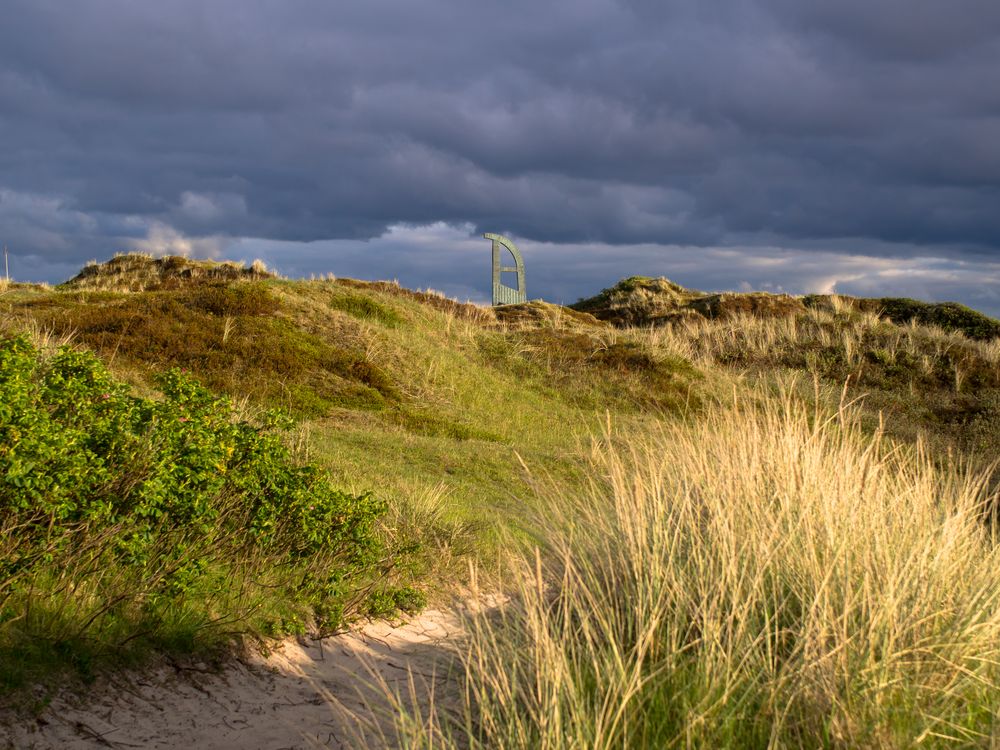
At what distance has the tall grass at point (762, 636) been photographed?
352 cm

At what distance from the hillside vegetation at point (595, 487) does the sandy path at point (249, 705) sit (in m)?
0.29

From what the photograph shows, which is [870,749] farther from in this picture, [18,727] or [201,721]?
[18,727]

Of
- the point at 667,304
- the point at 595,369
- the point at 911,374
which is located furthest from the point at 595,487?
the point at 667,304

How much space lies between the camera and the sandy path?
4.54 metres

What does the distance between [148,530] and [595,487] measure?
2975 millimetres

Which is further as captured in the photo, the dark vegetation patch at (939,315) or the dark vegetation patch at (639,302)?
the dark vegetation patch at (639,302)

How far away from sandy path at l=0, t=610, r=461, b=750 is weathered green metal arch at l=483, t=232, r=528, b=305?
3570cm

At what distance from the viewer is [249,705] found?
5316 millimetres

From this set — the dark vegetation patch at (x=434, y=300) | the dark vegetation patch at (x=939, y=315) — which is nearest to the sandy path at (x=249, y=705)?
the dark vegetation patch at (x=434, y=300)

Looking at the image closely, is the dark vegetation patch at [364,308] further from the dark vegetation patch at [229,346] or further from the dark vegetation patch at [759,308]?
the dark vegetation patch at [759,308]

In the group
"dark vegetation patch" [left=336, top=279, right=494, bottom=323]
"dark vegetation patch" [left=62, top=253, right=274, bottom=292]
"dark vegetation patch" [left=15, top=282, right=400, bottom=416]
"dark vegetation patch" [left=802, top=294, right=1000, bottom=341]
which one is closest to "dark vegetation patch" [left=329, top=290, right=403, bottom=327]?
"dark vegetation patch" [left=15, top=282, right=400, bottom=416]

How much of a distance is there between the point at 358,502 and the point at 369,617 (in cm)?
94

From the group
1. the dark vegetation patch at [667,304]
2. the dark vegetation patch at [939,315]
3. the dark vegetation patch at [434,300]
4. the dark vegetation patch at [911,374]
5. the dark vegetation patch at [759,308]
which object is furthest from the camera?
the dark vegetation patch at [667,304]

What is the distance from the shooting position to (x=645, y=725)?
353 centimetres
